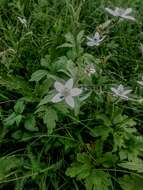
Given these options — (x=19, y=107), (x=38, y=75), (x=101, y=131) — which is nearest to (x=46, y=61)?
(x=38, y=75)

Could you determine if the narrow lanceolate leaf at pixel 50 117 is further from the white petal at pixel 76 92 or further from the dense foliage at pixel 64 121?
the white petal at pixel 76 92

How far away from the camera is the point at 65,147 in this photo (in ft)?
4.94

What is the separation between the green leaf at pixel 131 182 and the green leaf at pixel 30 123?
1.11 feet

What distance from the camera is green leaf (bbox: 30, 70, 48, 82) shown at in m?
1.59

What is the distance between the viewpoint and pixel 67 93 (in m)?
1.39

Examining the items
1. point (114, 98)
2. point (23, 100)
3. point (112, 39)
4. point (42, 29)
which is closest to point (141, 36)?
point (112, 39)

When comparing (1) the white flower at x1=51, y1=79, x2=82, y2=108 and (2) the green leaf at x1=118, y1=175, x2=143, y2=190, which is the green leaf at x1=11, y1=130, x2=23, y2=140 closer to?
(1) the white flower at x1=51, y1=79, x2=82, y2=108

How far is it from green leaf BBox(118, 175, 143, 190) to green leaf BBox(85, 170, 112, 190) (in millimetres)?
61

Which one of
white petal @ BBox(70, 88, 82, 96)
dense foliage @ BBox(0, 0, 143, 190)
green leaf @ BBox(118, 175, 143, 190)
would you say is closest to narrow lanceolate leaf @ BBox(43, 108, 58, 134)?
dense foliage @ BBox(0, 0, 143, 190)

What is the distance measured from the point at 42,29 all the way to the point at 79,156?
70cm

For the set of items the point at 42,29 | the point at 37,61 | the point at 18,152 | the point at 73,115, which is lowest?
the point at 18,152

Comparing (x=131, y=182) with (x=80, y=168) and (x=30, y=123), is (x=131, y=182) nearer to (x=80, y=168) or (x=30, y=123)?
(x=80, y=168)

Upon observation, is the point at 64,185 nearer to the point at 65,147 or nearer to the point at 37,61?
the point at 65,147

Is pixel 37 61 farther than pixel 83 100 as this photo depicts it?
Yes
